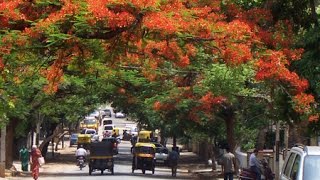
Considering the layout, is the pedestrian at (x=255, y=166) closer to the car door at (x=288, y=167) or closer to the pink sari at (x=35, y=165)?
the car door at (x=288, y=167)

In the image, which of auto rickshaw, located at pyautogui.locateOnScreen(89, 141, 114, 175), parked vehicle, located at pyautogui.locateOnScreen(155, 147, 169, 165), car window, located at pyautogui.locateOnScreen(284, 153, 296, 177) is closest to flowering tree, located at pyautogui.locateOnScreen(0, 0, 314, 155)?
car window, located at pyautogui.locateOnScreen(284, 153, 296, 177)

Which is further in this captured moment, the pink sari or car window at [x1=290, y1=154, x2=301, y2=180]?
the pink sari

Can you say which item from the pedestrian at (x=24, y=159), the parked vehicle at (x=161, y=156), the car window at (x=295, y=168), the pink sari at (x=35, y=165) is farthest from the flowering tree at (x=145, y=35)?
the parked vehicle at (x=161, y=156)

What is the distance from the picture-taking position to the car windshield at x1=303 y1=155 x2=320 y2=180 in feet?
38.2

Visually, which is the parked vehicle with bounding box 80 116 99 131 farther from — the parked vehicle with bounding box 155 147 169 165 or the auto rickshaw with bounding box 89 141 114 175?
the auto rickshaw with bounding box 89 141 114 175

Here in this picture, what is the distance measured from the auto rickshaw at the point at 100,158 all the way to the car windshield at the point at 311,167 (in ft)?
82.9

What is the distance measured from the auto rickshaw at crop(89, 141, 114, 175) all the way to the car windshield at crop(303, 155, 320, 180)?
25.3m

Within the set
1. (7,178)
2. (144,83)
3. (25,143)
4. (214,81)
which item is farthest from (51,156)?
(214,81)

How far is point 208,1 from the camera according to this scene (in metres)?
15.0

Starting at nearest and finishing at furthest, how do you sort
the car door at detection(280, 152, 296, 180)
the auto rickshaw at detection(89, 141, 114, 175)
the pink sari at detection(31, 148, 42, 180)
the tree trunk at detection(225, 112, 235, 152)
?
1. the car door at detection(280, 152, 296, 180)
2. the pink sari at detection(31, 148, 42, 180)
3. the tree trunk at detection(225, 112, 235, 152)
4. the auto rickshaw at detection(89, 141, 114, 175)

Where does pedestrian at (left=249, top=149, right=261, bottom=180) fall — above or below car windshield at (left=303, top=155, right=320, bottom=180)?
below

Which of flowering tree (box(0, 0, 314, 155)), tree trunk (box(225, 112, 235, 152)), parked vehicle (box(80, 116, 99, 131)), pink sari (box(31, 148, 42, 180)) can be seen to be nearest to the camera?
flowering tree (box(0, 0, 314, 155))

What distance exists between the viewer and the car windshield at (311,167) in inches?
459

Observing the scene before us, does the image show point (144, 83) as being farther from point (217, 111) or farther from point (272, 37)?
point (272, 37)
